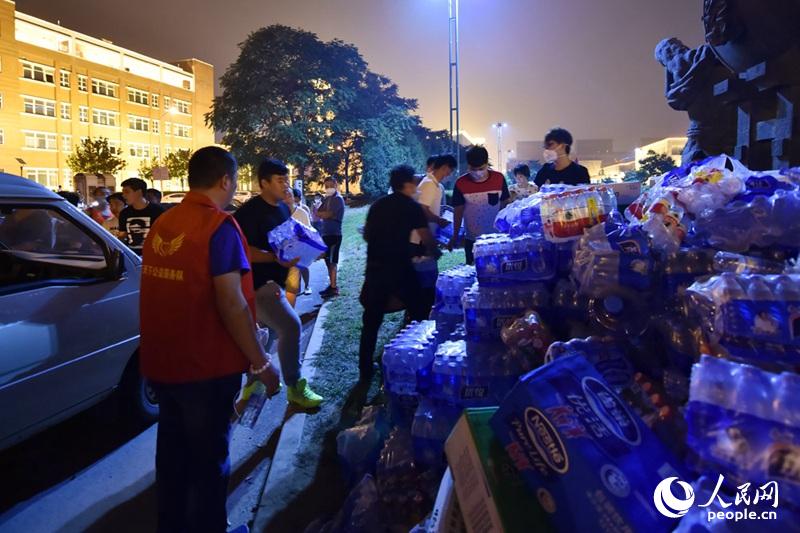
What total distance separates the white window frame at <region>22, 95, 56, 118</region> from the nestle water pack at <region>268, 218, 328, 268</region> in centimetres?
6048

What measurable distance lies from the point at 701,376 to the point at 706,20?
6749mm

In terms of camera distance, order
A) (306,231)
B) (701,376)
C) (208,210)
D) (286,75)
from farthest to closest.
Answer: (286,75)
(306,231)
(208,210)
(701,376)

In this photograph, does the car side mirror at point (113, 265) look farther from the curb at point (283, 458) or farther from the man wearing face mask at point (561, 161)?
the man wearing face mask at point (561, 161)

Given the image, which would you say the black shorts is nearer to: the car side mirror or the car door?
the car door

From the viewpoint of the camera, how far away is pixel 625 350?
2660 mm

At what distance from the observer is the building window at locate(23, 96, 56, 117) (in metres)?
51.9

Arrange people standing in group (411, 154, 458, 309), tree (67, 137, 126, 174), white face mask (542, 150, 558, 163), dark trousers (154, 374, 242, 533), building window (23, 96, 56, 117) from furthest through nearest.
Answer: building window (23, 96, 56, 117) < tree (67, 137, 126, 174) < people standing in group (411, 154, 458, 309) < white face mask (542, 150, 558, 163) < dark trousers (154, 374, 242, 533)

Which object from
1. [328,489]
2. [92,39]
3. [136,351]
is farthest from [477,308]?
[92,39]

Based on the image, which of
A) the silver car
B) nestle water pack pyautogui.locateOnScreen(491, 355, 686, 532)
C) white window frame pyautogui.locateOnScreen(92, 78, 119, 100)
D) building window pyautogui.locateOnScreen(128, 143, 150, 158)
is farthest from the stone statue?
building window pyautogui.locateOnScreen(128, 143, 150, 158)

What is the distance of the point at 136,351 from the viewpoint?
4.38 metres

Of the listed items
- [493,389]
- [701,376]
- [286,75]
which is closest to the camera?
[701,376]

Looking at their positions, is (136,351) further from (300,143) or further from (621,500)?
(300,143)

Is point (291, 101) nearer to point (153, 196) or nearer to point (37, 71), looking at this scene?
point (153, 196)

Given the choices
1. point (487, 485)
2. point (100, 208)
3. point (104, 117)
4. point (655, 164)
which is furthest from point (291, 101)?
point (104, 117)
